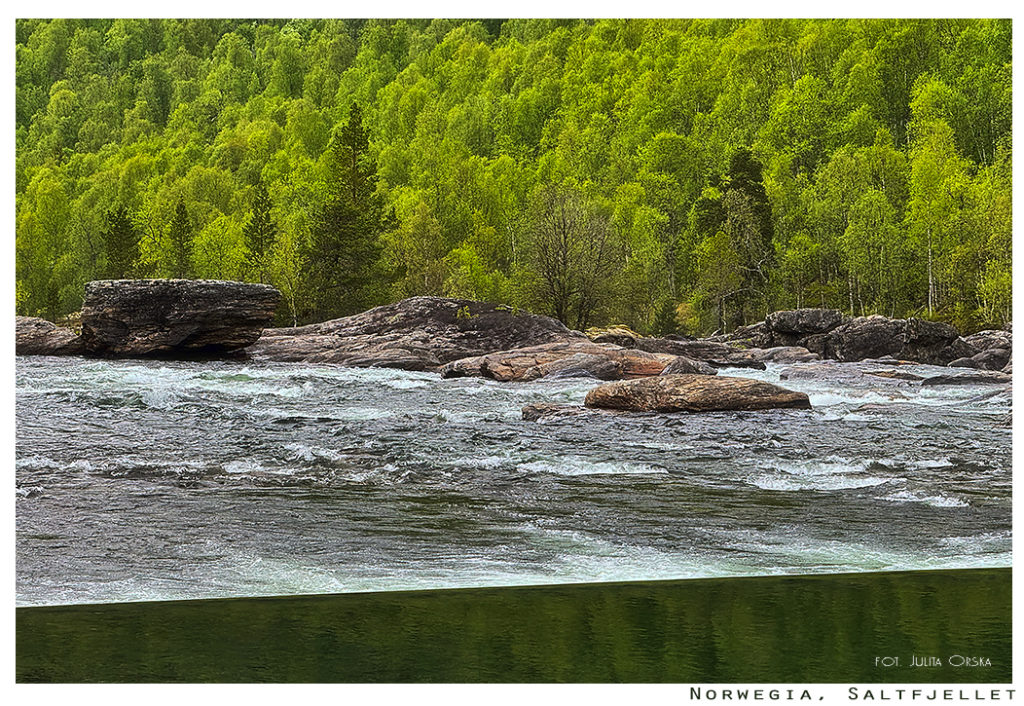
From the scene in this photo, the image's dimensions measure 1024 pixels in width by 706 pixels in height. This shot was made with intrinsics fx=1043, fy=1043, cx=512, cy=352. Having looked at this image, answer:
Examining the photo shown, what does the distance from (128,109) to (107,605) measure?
405cm

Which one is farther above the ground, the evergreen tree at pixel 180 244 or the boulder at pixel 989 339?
the evergreen tree at pixel 180 244

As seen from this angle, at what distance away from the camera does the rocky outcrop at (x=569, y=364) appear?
20.8 ft

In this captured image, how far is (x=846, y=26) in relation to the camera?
6.35 metres

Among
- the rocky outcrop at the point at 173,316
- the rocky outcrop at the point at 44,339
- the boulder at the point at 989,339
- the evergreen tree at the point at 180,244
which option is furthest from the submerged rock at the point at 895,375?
the rocky outcrop at the point at 44,339

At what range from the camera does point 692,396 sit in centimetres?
609

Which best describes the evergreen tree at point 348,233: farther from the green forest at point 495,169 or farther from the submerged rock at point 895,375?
the submerged rock at point 895,375

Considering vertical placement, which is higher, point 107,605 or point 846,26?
point 846,26

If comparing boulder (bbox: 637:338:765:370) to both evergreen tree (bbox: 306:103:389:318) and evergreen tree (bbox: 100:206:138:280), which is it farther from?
evergreen tree (bbox: 100:206:138:280)

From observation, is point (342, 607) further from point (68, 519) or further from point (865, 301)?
point (865, 301)

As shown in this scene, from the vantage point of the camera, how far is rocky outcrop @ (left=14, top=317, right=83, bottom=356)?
19.4 feet

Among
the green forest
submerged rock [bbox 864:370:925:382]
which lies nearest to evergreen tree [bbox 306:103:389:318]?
the green forest

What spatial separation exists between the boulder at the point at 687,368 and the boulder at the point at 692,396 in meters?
0.18

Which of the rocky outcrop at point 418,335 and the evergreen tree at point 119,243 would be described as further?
the evergreen tree at point 119,243

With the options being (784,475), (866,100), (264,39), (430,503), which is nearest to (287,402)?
(430,503)
